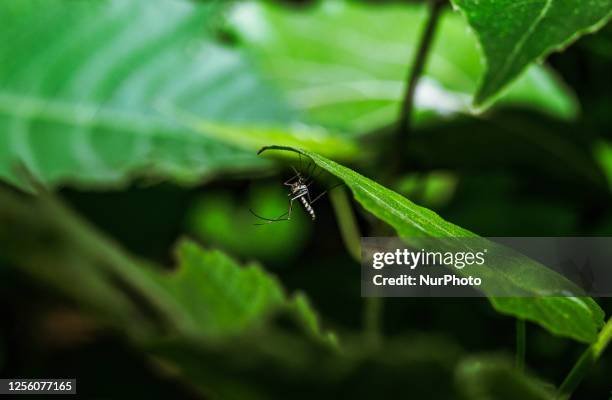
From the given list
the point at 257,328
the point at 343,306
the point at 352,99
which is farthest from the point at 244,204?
the point at 257,328

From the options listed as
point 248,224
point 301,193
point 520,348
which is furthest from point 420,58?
point 248,224

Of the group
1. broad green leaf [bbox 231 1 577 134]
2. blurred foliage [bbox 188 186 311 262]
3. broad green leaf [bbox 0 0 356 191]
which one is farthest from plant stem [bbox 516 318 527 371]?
blurred foliage [bbox 188 186 311 262]

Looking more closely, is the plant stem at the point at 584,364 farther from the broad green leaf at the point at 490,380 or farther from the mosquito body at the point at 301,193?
the mosquito body at the point at 301,193

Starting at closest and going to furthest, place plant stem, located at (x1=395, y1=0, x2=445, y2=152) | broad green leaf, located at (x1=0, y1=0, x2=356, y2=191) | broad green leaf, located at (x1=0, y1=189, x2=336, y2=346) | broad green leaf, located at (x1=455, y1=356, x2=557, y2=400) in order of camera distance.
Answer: broad green leaf, located at (x1=455, y1=356, x2=557, y2=400) → broad green leaf, located at (x1=0, y1=189, x2=336, y2=346) → plant stem, located at (x1=395, y1=0, x2=445, y2=152) → broad green leaf, located at (x1=0, y1=0, x2=356, y2=191)

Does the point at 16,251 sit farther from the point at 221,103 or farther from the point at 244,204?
the point at 244,204

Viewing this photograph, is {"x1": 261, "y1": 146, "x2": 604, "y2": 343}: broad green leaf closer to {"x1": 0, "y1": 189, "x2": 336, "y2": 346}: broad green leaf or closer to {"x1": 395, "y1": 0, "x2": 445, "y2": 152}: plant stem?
{"x1": 0, "y1": 189, "x2": 336, "y2": 346}: broad green leaf

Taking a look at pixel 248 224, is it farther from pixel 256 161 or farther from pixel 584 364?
pixel 584 364

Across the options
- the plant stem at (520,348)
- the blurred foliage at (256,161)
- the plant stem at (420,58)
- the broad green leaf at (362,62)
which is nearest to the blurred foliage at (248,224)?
the blurred foliage at (256,161)
